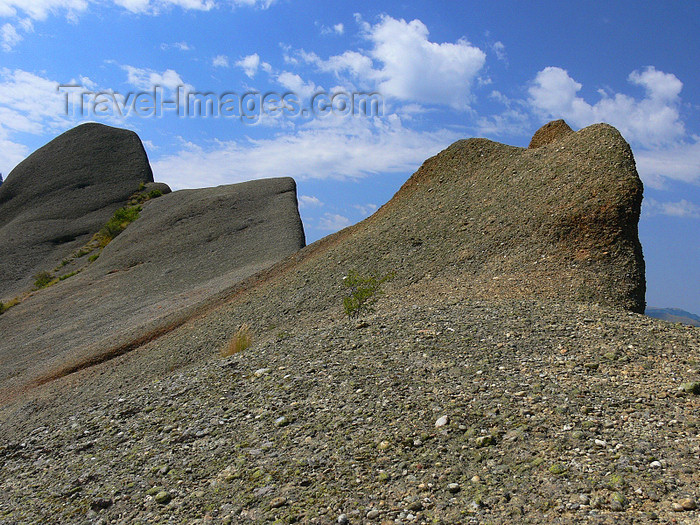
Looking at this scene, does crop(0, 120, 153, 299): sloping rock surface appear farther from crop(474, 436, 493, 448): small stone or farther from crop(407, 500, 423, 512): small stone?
crop(407, 500, 423, 512): small stone

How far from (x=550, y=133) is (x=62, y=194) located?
42727 mm

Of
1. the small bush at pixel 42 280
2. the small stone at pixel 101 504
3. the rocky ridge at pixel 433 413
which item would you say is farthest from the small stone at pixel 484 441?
the small bush at pixel 42 280

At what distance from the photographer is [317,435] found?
6.18 m

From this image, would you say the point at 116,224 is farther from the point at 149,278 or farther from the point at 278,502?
the point at 278,502

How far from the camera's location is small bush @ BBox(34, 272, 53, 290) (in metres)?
34.2

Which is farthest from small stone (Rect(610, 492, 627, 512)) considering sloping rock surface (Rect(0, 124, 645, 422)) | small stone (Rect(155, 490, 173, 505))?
sloping rock surface (Rect(0, 124, 645, 422))

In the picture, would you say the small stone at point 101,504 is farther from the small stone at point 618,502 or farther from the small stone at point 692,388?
the small stone at point 692,388

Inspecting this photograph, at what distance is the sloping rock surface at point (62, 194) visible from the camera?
40406 mm

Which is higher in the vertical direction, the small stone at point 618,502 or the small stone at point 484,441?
the small stone at point 484,441

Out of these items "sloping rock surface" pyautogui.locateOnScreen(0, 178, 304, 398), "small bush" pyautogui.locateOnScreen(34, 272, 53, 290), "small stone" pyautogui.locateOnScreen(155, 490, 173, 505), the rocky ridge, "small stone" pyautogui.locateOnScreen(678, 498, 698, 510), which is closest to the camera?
"small stone" pyautogui.locateOnScreen(678, 498, 698, 510)

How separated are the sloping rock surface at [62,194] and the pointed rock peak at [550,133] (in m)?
30.4

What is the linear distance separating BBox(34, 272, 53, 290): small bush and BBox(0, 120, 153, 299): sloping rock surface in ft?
4.01

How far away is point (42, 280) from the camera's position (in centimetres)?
3447

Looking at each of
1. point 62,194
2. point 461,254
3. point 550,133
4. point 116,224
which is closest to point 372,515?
point 461,254
